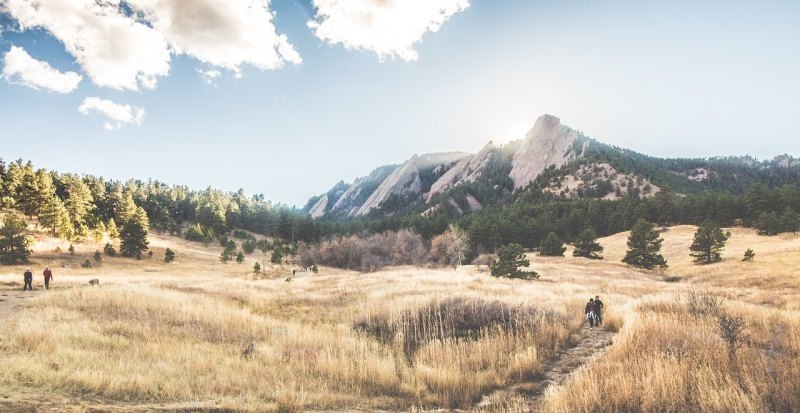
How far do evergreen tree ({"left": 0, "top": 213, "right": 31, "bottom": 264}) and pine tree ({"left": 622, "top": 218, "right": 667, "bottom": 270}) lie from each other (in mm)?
84022

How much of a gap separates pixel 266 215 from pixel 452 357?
14772cm

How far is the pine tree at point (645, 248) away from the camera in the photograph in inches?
2019

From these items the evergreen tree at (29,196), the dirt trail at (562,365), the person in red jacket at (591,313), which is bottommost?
the dirt trail at (562,365)

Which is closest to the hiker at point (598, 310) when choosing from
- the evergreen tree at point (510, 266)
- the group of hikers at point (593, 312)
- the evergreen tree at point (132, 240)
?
the group of hikers at point (593, 312)

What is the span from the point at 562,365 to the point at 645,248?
51.9 meters

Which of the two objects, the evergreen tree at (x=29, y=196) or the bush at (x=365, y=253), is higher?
the evergreen tree at (x=29, y=196)

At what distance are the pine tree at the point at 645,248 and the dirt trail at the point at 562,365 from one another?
47.2 m

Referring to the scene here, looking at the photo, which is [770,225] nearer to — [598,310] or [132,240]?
[598,310]

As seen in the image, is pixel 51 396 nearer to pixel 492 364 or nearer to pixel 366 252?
pixel 492 364

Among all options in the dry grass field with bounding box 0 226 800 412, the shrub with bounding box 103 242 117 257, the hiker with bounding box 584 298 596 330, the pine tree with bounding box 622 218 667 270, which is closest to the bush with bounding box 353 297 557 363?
the dry grass field with bounding box 0 226 800 412

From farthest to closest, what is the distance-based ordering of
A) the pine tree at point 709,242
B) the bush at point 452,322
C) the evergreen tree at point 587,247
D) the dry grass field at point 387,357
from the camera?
the evergreen tree at point 587,247 < the pine tree at point 709,242 < the bush at point 452,322 < the dry grass field at point 387,357

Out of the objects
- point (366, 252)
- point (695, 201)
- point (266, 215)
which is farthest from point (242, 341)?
point (266, 215)

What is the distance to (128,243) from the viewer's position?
69.4 m

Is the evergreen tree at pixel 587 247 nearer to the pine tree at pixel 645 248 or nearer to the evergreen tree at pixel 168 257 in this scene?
the pine tree at pixel 645 248
